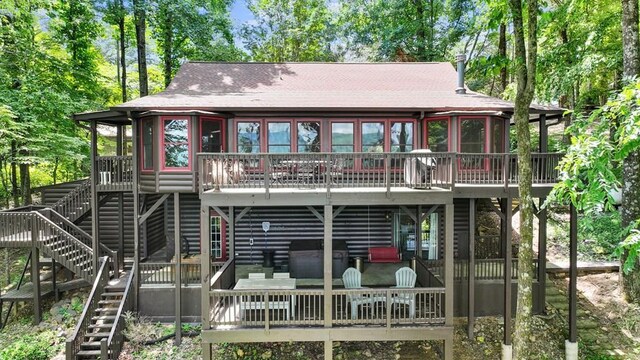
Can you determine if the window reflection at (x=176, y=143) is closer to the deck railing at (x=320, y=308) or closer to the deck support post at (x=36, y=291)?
the deck railing at (x=320, y=308)

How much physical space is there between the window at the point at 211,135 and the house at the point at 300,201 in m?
0.05

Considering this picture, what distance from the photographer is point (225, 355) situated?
8.68 m

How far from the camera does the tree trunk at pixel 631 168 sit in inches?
374

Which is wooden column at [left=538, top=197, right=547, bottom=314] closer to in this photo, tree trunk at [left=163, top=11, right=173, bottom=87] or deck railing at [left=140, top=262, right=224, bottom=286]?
deck railing at [left=140, top=262, right=224, bottom=286]

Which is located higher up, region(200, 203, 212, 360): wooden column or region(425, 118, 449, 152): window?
region(425, 118, 449, 152): window

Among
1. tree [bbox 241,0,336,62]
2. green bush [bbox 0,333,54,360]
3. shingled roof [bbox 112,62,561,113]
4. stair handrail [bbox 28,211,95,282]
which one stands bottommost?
green bush [bbox 0,333,54,360]

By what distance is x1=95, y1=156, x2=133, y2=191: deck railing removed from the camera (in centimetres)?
1027

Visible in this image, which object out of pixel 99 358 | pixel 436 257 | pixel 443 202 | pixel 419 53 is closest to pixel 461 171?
pixel 443 202

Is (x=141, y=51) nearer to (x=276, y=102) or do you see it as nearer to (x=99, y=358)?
(x=276, y=102)

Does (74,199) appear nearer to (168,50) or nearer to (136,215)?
(136,215)

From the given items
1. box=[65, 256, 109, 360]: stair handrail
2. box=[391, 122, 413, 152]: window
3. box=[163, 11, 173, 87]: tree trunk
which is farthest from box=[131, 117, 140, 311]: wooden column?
box=[163, 11, 173, 87]: tree trunk

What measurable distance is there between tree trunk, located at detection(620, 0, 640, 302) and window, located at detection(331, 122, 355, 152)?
8252 mm

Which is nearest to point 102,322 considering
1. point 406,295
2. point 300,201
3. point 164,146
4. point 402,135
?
point 164,146

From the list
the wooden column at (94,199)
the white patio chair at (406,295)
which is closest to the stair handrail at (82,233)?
the wooden column at (94,199)
